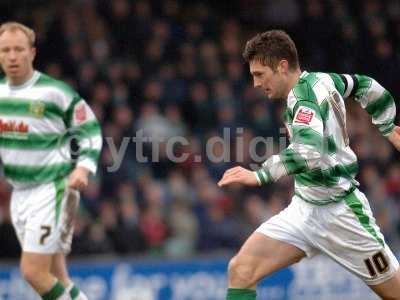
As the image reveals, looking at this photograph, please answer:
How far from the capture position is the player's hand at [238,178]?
6.30 meters

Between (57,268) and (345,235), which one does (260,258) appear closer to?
(345,235)

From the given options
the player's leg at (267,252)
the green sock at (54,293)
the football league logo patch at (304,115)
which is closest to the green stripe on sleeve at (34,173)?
the green sock at (54,293)

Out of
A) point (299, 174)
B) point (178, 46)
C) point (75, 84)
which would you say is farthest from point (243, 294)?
point (178, 46)

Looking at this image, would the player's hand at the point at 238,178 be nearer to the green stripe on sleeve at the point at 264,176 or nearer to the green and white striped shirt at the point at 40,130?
the green stripe on sleeve at the point at 264,176

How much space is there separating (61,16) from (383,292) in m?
8.04

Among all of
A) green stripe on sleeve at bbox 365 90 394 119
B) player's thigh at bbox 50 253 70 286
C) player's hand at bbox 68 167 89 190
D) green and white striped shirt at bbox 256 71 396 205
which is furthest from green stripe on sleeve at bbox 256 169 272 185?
player's thigh at bbox 50 253 70 286

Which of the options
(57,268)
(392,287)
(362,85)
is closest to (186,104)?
(57,268)

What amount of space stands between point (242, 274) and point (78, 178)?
50.0 inches

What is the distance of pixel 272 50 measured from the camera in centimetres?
686

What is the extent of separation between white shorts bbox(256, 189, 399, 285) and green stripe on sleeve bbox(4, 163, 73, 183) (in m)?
1.58

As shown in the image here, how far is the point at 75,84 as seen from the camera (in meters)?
13.6

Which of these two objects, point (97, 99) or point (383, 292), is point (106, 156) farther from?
point (383, 292)

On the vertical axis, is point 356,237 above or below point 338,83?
below

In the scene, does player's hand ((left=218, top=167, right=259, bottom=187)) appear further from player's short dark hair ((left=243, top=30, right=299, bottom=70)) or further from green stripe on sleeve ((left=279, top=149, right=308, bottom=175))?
player's short dark hair ((left=243, top=30, right=299, bottom=70))
